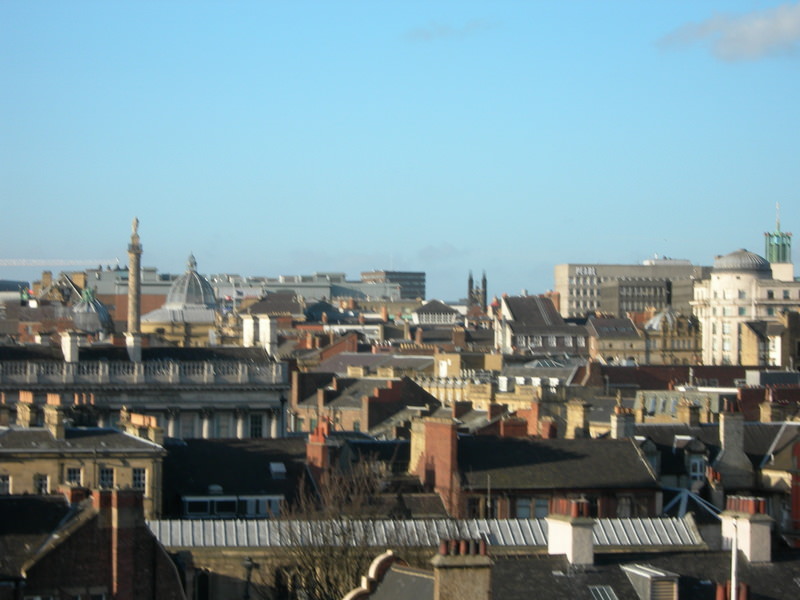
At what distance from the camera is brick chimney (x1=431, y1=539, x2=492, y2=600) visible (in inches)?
1247

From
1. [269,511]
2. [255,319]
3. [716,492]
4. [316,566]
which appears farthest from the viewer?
[255,319]

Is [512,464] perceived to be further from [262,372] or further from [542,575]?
[262,372]

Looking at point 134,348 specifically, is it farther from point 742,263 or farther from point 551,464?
point 742,263

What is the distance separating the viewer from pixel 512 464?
2324 inches

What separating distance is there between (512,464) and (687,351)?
133 metres

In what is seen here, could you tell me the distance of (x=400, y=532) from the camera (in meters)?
46.6

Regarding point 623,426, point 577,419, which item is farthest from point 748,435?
point 577,419

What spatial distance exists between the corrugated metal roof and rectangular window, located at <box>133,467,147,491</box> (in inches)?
390

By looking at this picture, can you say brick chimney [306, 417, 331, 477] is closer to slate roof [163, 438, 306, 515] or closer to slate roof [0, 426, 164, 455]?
slate roof [163, 438, 306, 515]

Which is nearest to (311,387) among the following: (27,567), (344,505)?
(344,505)

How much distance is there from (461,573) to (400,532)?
14849mm

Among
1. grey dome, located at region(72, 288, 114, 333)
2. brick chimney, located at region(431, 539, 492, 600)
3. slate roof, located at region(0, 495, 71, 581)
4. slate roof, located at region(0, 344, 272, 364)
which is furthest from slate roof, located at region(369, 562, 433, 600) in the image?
grey dome, located at region(72, 288, 114, 333)

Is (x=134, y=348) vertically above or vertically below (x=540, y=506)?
above

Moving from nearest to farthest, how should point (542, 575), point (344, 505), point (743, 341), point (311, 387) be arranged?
point (542, 575), point (344, 505), point (311, 387), point (743, 341)
